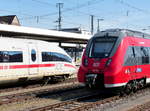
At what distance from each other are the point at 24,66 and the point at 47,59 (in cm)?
209

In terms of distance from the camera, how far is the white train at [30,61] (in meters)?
15.9

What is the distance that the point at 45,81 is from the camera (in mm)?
18812

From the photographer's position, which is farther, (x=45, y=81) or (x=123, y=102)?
(x=45, y=81)

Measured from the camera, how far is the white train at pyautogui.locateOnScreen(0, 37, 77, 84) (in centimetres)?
1595

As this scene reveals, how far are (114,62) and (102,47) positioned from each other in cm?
107

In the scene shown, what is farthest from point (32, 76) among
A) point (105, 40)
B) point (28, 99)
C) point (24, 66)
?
point (105, 40)

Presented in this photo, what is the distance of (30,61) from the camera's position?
17250 millimetres

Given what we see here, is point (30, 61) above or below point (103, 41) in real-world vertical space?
below

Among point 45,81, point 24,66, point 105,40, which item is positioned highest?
point 105,40

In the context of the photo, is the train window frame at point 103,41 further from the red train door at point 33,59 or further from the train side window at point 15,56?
the red train door at point 33,59

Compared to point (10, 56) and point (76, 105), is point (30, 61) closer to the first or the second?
point (10, 56)

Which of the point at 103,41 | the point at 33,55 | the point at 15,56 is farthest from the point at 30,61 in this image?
the point at 103,41

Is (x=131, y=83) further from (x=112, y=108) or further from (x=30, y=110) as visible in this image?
(x=30, y=110)

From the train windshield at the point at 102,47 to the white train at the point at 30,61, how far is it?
524 centimetres
